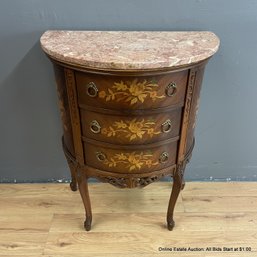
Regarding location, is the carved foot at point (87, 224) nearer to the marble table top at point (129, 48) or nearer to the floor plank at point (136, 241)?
the floor plank at point (136, 241)

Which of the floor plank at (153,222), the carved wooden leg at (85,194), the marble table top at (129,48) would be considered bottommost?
the floor plank at (153,222)

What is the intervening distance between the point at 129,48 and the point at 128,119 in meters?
0.26

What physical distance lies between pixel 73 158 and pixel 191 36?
72 cm

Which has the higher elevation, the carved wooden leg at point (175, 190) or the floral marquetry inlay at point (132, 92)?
the floral marquetry inlay at point (132, 92)

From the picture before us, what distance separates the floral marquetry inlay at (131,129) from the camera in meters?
1.14

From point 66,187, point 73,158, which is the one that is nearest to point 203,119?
point 73,158

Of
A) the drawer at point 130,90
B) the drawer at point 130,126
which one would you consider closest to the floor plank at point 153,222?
the drawer at point 130,126

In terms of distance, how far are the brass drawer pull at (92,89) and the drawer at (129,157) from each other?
22 centimetres

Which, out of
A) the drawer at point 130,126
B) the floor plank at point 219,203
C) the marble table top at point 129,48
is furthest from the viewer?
the floor plank at point 219,203

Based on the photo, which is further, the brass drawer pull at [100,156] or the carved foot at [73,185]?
the carved foot at [73,185]

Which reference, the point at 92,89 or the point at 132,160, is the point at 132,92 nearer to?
the point at 92,89

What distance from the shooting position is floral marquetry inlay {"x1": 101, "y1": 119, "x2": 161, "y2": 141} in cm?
114

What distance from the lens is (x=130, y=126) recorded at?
1145mm

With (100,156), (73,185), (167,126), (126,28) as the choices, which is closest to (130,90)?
(167,126)
